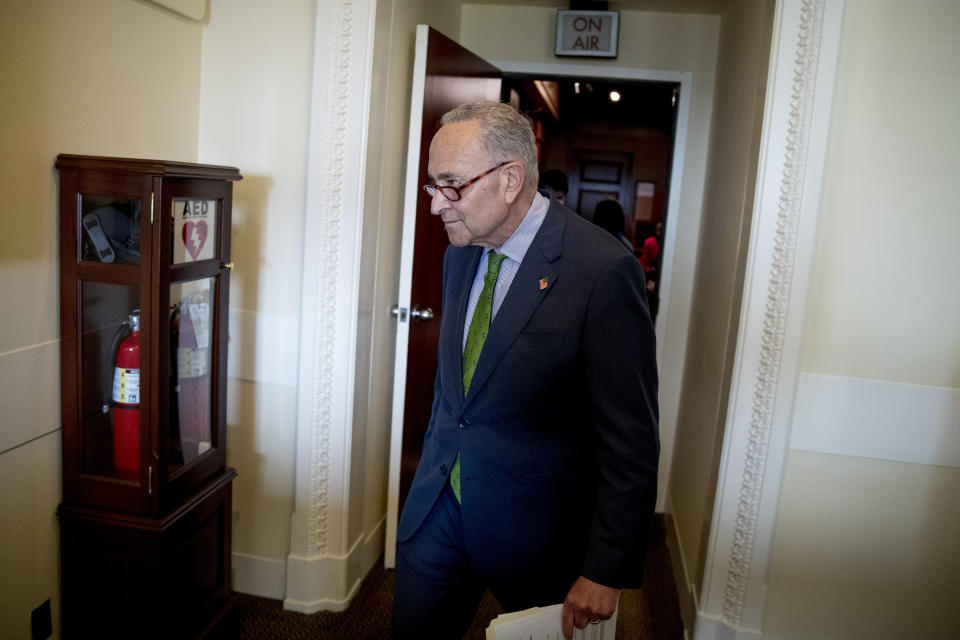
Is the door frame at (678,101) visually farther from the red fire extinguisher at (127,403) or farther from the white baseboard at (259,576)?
the red fire extinguisher at (127,403)

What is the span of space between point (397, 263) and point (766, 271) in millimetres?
1344

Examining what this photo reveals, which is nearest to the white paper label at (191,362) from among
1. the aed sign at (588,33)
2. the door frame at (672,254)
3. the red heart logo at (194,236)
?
the red heart logo at (194,236)

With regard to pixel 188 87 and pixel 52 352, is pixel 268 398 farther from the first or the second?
pixel 188 87

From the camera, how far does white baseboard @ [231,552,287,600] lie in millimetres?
2660

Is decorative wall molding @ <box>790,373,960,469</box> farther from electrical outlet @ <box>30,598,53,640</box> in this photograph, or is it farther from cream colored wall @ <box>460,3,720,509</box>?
electrical outlet @ <box>30,598,53,640</box>

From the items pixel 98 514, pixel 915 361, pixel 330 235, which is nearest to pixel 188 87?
pixel 330 235

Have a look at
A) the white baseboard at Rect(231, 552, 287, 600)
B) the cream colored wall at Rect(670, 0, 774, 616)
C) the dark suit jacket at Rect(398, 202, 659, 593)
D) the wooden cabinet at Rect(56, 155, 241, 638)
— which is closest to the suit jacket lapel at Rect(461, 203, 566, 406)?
the dark suit jacket at Rect(398, 202, 659, 593)

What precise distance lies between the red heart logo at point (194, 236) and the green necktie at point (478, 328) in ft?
2.73

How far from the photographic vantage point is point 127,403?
1.89 metres

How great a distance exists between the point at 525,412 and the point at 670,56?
2.63m

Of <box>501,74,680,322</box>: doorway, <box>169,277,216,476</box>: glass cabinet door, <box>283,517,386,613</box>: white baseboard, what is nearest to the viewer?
<box>169,277,216,476</box>: glass cabinet door

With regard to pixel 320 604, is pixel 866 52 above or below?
above

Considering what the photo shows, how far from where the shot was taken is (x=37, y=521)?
186 centimetres

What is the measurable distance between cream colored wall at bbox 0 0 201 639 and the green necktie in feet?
3.46
